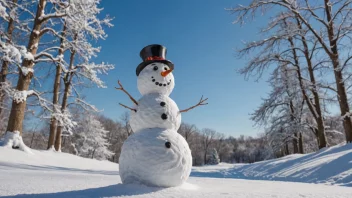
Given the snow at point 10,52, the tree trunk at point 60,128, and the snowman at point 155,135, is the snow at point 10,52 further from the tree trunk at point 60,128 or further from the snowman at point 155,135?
the tree trunk at point 60,128

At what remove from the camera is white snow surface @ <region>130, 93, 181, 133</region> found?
12.6 feet

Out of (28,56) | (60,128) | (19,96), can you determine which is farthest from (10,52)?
(60,128)

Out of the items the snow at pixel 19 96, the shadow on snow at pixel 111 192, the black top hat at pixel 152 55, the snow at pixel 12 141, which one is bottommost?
the shadow on snow at pixel 111 192

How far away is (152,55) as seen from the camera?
4285 millimetres

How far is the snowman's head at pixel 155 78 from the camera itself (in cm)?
406

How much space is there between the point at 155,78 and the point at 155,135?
93 cm

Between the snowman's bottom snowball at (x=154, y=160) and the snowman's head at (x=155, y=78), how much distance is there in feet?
2.31

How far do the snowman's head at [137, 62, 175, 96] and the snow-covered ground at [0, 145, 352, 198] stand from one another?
1.48 meters

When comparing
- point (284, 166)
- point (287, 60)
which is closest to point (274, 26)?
point (287, 60)

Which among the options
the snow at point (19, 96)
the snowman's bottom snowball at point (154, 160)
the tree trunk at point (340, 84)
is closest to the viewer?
the snowman's bottom snowball at point (154, 160)

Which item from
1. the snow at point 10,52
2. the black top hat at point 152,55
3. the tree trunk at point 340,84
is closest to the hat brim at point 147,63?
the black top hat at point 152,55

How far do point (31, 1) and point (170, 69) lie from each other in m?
8.68

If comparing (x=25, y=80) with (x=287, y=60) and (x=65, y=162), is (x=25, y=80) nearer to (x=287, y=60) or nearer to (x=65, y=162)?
(x=65, y=162)

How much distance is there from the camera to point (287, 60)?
44.8ft
